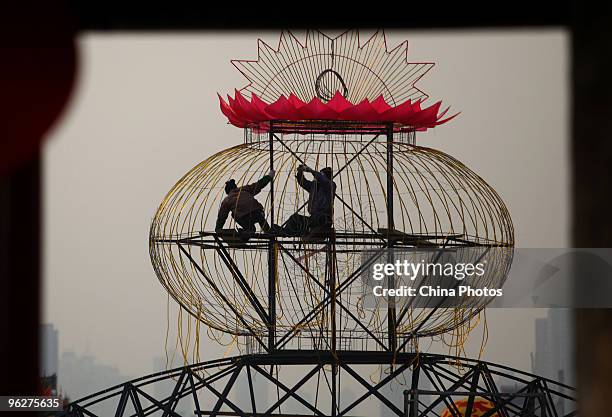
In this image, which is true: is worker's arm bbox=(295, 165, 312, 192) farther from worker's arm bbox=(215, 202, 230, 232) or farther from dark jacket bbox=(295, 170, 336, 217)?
worker's arm bbox=(215, 202, 230, 232)

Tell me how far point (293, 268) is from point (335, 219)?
0.98ft

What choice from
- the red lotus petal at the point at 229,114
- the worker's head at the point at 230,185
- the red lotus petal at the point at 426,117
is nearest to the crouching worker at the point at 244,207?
the worker's head at the point at 230,185

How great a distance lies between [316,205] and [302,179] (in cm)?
14

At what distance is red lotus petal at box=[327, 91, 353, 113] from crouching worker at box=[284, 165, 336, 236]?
0.92ft

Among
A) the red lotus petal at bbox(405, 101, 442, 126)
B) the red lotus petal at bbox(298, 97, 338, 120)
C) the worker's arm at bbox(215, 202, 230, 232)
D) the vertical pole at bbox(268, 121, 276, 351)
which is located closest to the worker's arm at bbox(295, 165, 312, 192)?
the vertical pole at bbox(268, 121, 276, 351)

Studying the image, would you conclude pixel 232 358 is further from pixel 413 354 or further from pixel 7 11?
pixel 7 11

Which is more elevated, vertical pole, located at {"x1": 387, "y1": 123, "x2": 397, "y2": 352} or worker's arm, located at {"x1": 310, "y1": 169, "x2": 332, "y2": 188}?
worker's arm, located at {"x1": 310, "y1": 169, "x2": 332, "y2": 188}

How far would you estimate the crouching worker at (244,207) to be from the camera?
15.8 ft

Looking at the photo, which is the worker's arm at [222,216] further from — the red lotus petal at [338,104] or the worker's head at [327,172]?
the red lotus petal at [338,104]

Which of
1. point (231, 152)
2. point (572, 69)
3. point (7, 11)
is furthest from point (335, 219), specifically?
point (7, 11)

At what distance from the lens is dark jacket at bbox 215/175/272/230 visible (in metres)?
4.80

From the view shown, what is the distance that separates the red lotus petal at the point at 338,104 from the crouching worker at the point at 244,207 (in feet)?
1.51

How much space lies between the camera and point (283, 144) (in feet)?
15.9

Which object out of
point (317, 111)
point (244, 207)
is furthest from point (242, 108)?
point (244, 207)
